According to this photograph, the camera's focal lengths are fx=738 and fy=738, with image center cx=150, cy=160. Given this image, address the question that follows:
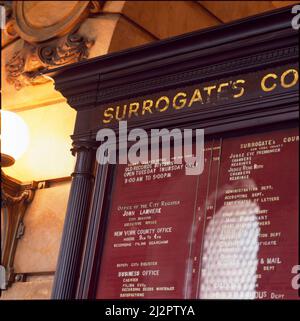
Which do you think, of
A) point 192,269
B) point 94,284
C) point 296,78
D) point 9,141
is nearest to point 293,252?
point 192,269

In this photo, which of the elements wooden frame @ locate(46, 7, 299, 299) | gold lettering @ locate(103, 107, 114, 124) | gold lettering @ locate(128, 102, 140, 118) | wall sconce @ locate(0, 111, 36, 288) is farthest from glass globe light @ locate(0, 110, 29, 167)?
gold lettering @ locate(128, 102, 140, 118)

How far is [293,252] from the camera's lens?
3648 millimetres

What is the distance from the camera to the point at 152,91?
14.8 feet

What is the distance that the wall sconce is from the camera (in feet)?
17.7

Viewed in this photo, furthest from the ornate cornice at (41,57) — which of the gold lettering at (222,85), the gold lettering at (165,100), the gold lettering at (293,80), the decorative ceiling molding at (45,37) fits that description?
the gold lettering at (293,80)

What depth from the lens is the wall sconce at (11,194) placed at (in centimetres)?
540

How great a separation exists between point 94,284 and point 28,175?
5.61 ft

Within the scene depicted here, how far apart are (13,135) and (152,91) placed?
1.39 meters

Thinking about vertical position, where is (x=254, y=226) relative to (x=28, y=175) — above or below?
below

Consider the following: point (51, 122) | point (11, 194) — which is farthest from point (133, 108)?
point (11, 194)

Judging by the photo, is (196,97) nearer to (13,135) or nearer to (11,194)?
(13,135)

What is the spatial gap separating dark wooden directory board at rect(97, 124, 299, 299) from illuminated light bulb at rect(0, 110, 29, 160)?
130 centimetres

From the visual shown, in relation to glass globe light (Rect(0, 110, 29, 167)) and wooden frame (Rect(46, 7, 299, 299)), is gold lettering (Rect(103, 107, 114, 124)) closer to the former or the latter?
wooden frame (Rect(46, 7, 299, 299))
